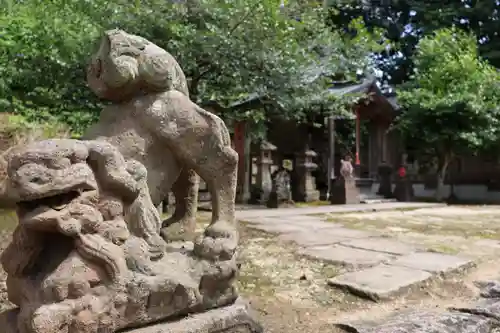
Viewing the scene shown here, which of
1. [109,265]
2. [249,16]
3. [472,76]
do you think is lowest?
[109,265]

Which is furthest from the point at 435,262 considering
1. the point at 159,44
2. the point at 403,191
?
the point at 403,191

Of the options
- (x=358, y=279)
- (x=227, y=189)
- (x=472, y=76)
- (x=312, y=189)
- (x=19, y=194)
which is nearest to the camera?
(x=19, y=194)

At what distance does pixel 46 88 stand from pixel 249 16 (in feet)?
7.84

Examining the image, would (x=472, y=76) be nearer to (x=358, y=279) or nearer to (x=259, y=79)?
(x=259, y=79)

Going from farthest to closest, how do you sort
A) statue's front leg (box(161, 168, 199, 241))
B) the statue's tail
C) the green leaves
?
the green leaves < statue's front leg (box(161, 168, 199, 241)) < the statue's tail

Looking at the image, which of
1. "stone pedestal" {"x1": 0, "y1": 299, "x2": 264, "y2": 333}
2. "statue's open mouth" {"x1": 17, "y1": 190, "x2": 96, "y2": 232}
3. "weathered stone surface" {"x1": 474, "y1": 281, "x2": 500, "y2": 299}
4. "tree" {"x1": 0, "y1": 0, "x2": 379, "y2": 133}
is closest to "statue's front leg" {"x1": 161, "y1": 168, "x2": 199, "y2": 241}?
"stone pedestal" {"x1": 0, "y1": 299, "x2": 264, "y2": 333}

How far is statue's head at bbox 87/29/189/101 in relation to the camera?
184cm

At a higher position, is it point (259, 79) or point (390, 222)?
point (259, 79)

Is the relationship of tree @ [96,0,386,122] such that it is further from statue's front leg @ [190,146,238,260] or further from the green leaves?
the green leaves

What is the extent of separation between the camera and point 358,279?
3256mm

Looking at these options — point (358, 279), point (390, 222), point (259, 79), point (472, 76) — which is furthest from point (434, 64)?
point (358, 279)

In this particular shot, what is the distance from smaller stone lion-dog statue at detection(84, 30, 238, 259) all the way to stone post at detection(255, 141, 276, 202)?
8.51 metres

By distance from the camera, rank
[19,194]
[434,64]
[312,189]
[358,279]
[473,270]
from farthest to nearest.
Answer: [434,64] → [312,189] → [473,270] → [358,279] → [19,194]

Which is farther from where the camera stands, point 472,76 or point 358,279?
point 472,76
